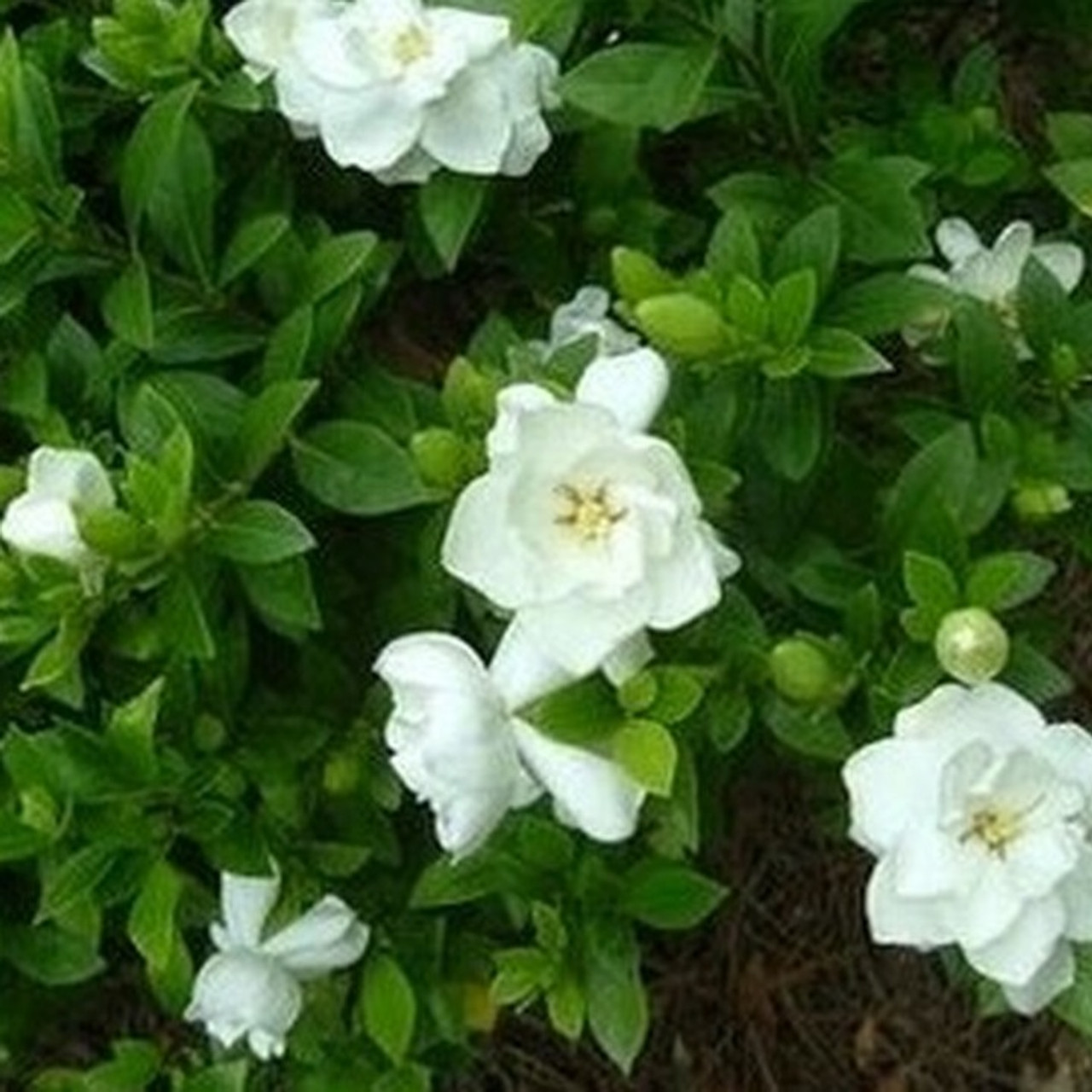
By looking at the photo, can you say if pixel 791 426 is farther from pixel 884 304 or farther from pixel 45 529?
pixel 45 529

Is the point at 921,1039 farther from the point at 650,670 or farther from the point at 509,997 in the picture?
the point at 650,670

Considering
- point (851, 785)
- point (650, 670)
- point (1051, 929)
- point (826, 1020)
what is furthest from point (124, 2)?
point (826, 1020)

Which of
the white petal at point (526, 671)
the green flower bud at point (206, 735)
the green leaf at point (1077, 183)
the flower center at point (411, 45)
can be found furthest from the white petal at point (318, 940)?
the green leaf at point (1077, 183)

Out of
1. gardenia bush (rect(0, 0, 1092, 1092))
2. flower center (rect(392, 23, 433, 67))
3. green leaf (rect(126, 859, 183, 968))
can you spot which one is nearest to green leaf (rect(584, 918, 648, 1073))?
gardenia bush (rect(0, 0, 1092, 1092))

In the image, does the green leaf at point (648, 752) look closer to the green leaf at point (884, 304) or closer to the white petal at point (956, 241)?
the green leaf at point (884, 304)

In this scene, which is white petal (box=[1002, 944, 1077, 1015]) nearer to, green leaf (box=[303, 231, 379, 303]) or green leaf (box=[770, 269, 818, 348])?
green leaf (box=[770, 269, 818, 348])

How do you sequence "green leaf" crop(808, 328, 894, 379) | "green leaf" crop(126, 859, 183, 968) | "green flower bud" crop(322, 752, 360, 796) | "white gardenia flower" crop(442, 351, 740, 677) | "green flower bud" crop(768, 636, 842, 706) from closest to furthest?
"white gardenia flower" crop(442, 351, 740, 677) < "green flower bud" crop(768, 636, 842, 706) < "green leaf" crop(808, 328, 894, 379) < "green leaf" crop(126, 859, 183, 968) < "green flower bud" crop(322, 752, 360, 796)

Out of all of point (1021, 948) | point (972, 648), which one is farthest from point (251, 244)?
Result: point (1021, 948)

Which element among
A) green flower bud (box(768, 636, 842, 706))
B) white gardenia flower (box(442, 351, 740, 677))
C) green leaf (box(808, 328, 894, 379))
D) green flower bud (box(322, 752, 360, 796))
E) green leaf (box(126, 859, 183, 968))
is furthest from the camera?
green flower bud (box(322, 752, 360, 796))
